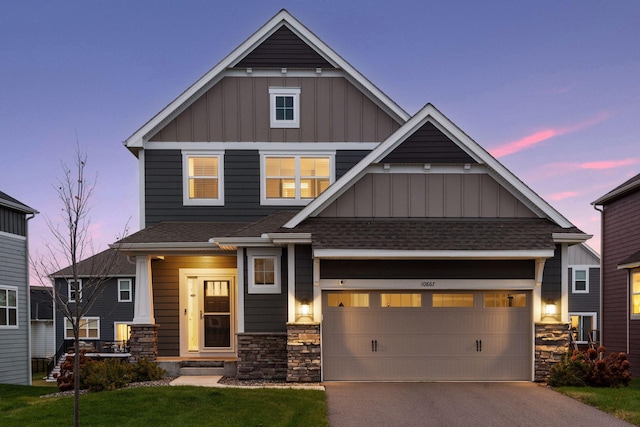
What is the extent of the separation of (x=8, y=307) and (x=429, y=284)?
44.6ft

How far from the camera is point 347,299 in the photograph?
11.5m

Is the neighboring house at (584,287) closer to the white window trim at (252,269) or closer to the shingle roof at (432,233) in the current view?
the shingle roof at (432,233)

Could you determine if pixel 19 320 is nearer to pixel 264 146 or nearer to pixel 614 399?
pixel 264 146

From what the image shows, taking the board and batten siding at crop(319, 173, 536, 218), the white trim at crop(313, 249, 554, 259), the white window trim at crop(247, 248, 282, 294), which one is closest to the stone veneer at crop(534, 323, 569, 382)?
the white trim at crop(313, 249, 554, 259)

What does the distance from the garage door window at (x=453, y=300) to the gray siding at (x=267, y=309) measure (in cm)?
356

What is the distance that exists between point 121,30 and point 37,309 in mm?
23152

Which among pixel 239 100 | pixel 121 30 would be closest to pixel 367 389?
pixel 239 100

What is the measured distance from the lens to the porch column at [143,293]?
1249cm

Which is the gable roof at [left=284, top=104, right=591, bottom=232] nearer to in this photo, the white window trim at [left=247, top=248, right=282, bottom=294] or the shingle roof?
the shingle roof

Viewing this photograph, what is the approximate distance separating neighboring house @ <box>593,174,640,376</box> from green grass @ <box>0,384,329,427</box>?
36.0ft

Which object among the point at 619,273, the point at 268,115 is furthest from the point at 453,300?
the point at 619,273

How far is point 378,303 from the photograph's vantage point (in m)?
11.4

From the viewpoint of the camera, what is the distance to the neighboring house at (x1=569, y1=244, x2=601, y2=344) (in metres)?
26.7

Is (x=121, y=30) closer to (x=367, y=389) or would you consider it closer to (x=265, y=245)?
(x=265, y=245)
